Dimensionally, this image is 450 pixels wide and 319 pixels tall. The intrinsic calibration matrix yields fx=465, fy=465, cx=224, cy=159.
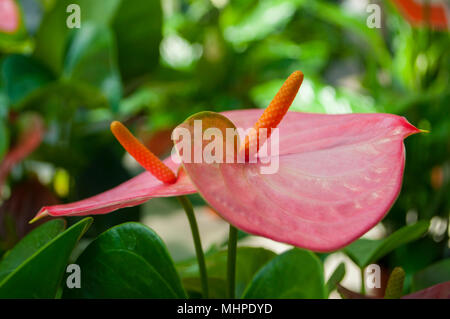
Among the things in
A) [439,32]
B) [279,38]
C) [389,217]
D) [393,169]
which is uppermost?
[279,38]

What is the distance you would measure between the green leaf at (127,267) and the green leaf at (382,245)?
0.40 ft

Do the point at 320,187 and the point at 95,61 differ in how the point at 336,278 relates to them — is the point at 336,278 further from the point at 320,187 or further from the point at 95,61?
the point at 95,61

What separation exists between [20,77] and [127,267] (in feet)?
1.19

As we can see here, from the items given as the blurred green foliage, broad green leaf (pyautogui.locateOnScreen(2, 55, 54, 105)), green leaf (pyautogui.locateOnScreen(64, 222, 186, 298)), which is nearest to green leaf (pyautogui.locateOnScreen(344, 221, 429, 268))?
green leaf (pyautogui.locateOnScreen(64, 222, 186, 298))

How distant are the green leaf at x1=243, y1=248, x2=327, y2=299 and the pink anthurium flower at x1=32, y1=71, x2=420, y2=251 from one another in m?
0.06

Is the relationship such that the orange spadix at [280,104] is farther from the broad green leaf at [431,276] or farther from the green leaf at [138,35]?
the green leaf at [138,35]

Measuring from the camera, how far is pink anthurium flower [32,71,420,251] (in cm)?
17

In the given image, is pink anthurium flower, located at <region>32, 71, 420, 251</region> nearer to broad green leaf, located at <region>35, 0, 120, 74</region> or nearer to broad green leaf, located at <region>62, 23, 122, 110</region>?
broad green leaf, located at <region>62, 23, 122, 110</region>

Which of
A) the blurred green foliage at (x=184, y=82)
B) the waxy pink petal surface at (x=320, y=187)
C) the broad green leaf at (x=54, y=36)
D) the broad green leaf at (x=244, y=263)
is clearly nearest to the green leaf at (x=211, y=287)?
the broad green leaf at (x=244, y=263)

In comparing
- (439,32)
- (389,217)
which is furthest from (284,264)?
(439,32)

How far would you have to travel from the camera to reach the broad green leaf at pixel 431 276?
1.04 ft

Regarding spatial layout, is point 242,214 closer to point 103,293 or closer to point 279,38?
point 103,293
